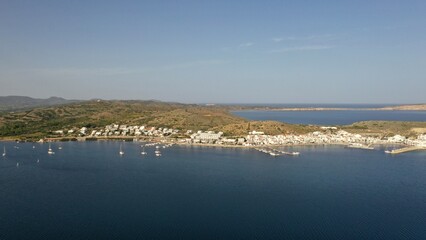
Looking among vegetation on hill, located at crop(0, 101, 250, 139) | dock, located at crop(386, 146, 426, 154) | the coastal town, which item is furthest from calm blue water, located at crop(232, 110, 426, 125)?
dock, located at crop(386, 146, 426, 154)

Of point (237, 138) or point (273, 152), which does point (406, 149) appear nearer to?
point (273, 152)

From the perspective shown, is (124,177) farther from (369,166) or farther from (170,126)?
(170,126)

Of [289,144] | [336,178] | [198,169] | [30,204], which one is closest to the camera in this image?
[30,204]

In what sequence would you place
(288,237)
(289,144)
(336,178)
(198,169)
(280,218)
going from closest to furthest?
(288,237)
(280,218)
(336,178)
(198,169)
(289,144)

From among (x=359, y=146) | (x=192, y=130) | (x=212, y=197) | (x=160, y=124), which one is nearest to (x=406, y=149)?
(x=359, y=146)

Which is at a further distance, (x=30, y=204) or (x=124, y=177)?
(x=124, y=177)

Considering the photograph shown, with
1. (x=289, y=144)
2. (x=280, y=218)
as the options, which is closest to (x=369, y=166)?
(x=289, y=144)

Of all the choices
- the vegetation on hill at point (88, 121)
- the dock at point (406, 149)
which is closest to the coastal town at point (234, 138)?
the dock at point (406, 149)
